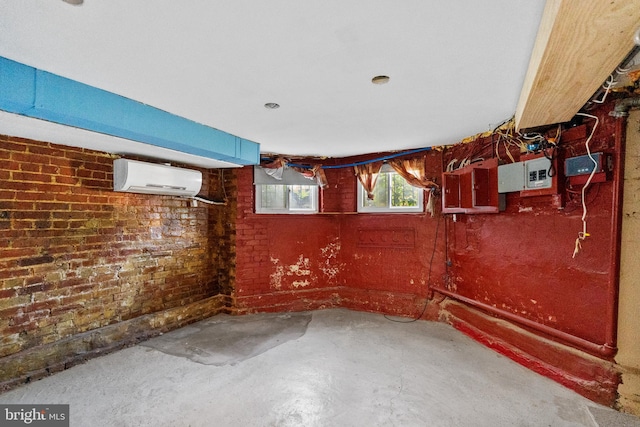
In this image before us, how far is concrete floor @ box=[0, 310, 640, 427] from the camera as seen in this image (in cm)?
221

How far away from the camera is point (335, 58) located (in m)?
1.83

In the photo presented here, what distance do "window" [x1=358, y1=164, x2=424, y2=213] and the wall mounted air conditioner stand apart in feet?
8.26

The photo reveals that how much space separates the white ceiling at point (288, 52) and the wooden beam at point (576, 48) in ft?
0.54

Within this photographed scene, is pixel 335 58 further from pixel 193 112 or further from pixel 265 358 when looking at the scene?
pixel 265 358

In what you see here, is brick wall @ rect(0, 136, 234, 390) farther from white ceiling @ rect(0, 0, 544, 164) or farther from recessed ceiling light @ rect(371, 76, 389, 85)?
recessed ceiling light @ rect(371, 76, 389, 85)

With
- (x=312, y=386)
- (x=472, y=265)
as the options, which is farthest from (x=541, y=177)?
(x=312, y=386)

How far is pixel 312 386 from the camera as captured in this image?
8.55 ft

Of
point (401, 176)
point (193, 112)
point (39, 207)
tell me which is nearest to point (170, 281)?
point (39, 207)

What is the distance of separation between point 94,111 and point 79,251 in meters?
1.61

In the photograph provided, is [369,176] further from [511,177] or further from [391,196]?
[511,177]

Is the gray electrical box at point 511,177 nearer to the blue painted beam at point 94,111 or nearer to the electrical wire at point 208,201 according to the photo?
the blue painted beam at point 94,111

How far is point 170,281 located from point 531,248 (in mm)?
4144

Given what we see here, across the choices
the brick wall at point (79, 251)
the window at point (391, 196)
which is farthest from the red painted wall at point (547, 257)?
the brick wall at point (79, 251)

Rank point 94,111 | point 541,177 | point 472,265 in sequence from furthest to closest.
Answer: point 472,265 < point 541,177 < point 94,111
